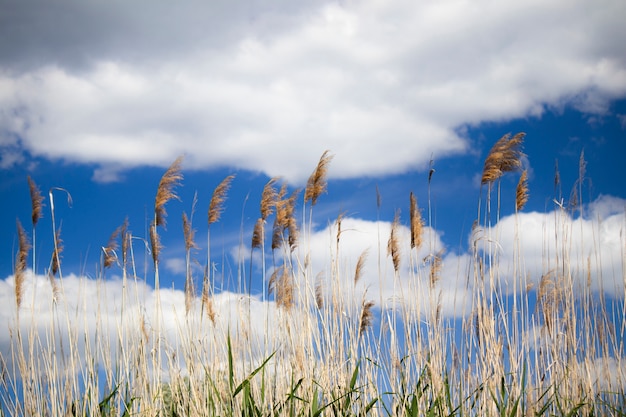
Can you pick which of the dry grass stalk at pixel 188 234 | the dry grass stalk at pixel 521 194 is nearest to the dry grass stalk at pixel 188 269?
the dry grass stalk at pixel 188 234

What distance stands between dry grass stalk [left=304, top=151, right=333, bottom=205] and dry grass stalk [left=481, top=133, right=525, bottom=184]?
1.04m

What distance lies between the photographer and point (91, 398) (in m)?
4.05

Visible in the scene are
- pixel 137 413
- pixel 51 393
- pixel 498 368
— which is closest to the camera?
pixel 498 368

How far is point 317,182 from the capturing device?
3904mm

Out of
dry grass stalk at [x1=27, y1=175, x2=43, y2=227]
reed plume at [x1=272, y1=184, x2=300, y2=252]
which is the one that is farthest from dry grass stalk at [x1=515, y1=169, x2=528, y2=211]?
dry grass stalk at [x1=27, y1=175, x2=43, y2=227]

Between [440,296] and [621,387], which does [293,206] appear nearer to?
[440,296]

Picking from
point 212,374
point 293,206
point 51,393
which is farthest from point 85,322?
point 293,206

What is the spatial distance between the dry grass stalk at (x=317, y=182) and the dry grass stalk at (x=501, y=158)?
1.04 metres

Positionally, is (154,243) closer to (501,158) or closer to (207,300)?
(207,300)

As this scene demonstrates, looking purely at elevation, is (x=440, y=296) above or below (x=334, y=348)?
above

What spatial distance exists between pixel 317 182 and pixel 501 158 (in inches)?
48.0

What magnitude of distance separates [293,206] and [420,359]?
1325 mm

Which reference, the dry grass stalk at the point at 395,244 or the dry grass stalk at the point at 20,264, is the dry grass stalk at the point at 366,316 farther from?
the dry grass stalk at the point at 20,264

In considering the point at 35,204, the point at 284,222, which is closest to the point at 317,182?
the point at 284,222
